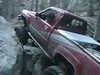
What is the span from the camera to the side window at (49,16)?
8102mm

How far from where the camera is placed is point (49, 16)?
26.7ft

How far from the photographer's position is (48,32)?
7.65 meters

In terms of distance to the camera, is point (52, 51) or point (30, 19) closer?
point (52, 51)

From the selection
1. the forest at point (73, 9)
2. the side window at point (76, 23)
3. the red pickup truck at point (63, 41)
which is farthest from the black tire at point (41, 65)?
the forest at point (73, 9)

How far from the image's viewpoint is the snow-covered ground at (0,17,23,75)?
6.17m

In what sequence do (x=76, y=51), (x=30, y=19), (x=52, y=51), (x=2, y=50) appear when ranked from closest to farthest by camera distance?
(x=76, y=51), (x=2, y=50), (x=52, y=51), (x=30, y=19)

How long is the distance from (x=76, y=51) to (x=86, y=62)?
49 cm

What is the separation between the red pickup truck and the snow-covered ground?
82 cm

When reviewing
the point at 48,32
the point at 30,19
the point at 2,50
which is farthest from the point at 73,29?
the point at 2,50

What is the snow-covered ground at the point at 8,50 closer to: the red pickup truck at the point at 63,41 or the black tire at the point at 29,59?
the black tire at the point at 29,59

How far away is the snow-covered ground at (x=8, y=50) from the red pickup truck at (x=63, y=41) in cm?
82

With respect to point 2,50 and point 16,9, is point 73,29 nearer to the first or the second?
point 2,50

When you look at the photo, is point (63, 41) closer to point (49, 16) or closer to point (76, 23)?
point (49, 16)

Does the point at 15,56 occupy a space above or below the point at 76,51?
below
